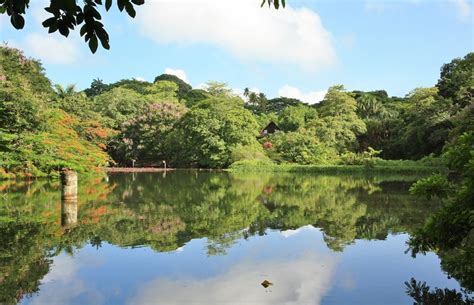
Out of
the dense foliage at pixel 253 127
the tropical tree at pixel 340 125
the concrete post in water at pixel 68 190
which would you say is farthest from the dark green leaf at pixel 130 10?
the tropical tree at pixel 340 125

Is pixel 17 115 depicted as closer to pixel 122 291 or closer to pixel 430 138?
pixel 122 291

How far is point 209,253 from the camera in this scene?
6.69 meters

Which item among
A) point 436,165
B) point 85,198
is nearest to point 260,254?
point 85,198

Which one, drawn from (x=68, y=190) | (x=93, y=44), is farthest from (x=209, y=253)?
(x=68, y=190)

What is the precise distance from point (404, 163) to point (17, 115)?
73.1 ft

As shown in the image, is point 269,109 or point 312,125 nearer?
point 312,125

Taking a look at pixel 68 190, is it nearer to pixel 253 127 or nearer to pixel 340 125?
pixel 253 127

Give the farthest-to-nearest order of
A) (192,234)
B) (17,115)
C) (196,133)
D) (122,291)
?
1. (196,133)
2. (17,115)
3. (192,234)
4. (122,291)

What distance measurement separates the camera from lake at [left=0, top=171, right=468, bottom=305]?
4805mm

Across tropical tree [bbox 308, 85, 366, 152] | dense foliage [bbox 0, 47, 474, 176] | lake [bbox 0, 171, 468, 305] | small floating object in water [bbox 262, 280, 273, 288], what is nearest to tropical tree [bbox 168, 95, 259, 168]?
dense foliage [bbox 0, 47, 474, 176]

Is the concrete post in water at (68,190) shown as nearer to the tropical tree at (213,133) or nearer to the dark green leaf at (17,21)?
the dark green leaf at (17,21)

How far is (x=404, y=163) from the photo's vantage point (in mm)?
28844

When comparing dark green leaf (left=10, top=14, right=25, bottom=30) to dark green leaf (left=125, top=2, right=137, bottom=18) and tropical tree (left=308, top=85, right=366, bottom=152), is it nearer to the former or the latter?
dark green leaf (left=125, top=2, right=137, bottom=18)

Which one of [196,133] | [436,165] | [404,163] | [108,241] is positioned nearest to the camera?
[108,241]
